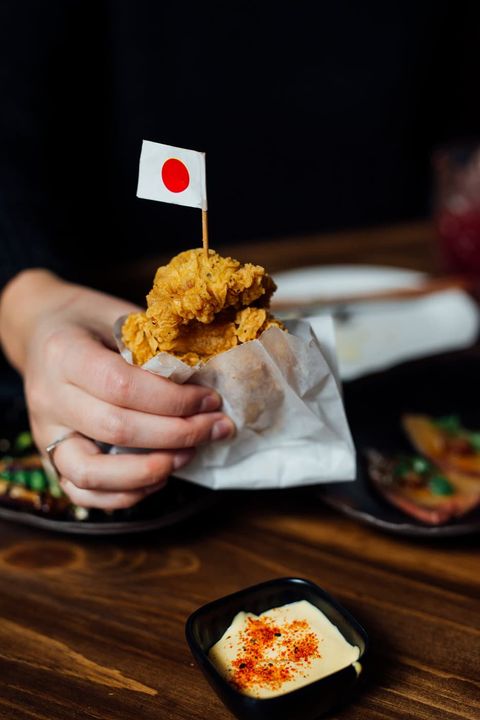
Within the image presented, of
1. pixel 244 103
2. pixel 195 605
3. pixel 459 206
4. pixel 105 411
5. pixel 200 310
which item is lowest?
pixel 195 605

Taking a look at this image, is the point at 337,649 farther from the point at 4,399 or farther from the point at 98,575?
the point at 4,399

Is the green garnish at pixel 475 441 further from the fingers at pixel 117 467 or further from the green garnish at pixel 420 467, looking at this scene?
the fingers at pixel 117 467

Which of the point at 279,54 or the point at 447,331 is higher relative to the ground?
the point at 279,54

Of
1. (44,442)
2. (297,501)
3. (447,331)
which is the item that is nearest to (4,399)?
(44,442)

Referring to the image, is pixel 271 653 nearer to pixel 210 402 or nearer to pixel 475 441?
pixel 210 402

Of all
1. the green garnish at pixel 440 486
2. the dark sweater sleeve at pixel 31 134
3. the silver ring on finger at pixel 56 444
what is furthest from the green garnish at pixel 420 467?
the dark sweater sleeve at pixel 31 134

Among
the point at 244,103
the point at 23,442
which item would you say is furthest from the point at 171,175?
the point at 244,103

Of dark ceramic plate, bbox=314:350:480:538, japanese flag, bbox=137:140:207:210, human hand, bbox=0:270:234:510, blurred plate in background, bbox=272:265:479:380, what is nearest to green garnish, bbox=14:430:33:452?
human hand, bbox=0:270:234:510
